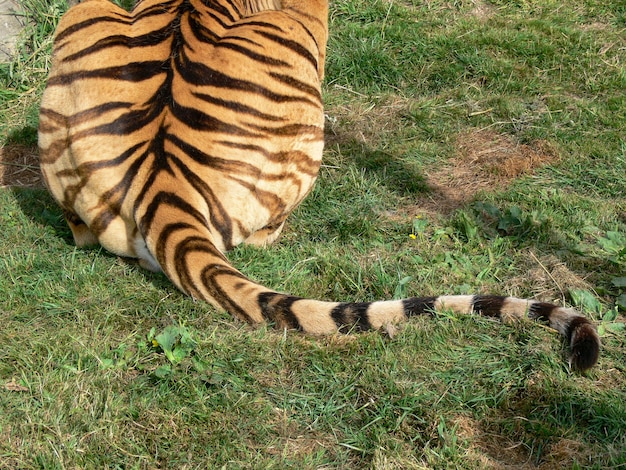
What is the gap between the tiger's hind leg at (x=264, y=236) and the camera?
4.87m

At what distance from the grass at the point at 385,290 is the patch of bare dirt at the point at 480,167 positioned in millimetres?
17

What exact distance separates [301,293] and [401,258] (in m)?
0.67

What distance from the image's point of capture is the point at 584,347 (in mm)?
3713

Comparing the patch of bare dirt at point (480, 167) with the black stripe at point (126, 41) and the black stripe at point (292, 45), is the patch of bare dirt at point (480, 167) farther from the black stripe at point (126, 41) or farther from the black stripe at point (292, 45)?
the black stripe at point (126, 41)

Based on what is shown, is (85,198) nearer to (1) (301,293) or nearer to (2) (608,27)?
(1) (301,293)

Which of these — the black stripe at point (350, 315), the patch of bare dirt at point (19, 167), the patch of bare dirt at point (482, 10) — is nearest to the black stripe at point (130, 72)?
the black stripe at point (350, 315)

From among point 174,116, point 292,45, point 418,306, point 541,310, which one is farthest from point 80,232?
point 541,310

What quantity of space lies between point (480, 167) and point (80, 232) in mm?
2825

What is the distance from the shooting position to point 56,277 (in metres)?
4.62

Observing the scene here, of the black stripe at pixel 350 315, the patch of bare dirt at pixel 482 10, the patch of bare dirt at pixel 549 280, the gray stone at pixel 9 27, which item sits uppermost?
the gray stone at pixel 9 27

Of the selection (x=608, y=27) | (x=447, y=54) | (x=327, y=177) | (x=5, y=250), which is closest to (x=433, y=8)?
(x=447, y=54)

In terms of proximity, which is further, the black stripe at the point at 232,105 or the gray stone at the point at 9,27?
the gray stone at the point at 9,27

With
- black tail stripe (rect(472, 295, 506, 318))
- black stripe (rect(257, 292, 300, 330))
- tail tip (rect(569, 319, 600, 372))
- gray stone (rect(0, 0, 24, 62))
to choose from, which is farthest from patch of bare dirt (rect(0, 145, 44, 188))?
tail tip (rect(569, 319, 600, 372))

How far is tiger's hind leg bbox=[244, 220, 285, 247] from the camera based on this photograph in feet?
16.0
